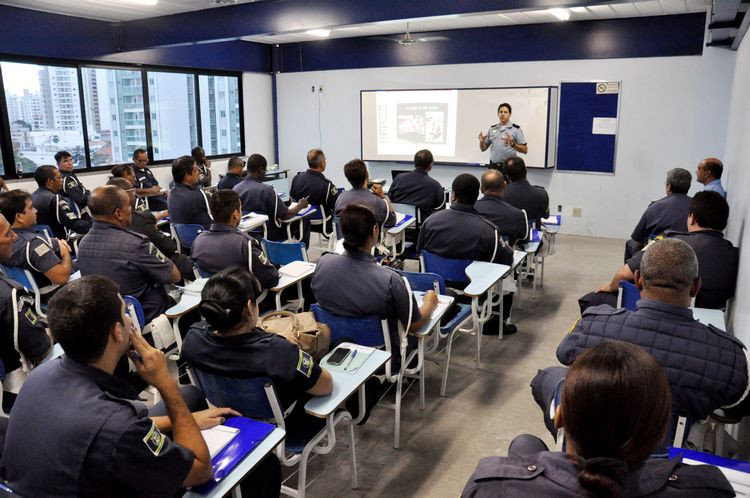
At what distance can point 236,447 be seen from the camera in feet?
5.70

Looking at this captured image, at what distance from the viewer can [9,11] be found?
672cm

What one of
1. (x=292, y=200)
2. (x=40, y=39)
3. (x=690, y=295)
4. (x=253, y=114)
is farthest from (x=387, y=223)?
(x=253, y=114)

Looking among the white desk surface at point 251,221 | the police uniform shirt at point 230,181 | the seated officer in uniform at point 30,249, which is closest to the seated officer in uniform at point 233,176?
the police uniform shirt at point 230,181

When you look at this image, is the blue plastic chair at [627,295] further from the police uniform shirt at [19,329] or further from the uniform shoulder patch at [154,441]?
the police uniform shirt at [19,329]

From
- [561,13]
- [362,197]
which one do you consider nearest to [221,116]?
[561,13]

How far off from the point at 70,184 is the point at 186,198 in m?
2.35

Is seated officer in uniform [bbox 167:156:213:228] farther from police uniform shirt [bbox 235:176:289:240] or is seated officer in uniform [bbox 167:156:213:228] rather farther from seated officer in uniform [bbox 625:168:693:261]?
seated officer in uniform [bbox 625:168:693:261]

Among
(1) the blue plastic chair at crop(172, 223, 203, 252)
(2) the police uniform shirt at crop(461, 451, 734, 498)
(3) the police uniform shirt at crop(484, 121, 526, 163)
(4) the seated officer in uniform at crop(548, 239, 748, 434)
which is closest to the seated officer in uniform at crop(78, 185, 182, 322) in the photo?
(1) the blue plastic chair at crop(172, 223, 203, 252)

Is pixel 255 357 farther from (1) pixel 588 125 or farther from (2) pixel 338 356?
(1) pixel 588 125

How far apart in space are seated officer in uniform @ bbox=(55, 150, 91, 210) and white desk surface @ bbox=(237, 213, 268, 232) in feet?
8.18

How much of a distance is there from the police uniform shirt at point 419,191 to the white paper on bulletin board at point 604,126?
10.7 feet

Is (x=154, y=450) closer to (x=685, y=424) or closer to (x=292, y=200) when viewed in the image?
(x=685, y=424)

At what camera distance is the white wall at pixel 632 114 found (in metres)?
7.24

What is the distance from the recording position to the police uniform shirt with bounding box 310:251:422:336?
8.91 ft
